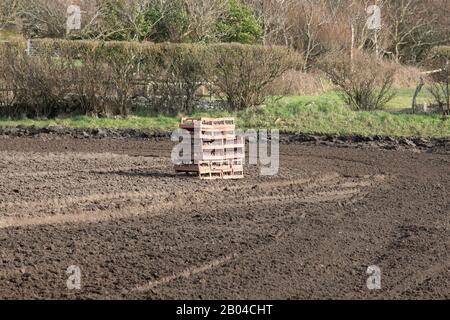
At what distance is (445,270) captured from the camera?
1166cm

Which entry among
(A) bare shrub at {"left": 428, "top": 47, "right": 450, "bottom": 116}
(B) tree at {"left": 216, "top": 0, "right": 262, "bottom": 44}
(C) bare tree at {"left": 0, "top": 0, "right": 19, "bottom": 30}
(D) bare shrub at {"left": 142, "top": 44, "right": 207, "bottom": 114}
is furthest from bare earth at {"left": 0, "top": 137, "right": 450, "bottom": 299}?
(C) bare tree at {"left": 0, "top": 0, "right": 19, "bottom": 30}

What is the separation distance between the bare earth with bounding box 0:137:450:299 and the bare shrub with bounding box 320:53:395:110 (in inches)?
302

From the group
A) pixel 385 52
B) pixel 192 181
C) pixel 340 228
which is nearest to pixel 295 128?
pixel 192 181

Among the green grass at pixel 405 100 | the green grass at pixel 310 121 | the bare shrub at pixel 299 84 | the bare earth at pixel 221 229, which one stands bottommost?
the bare earth at pixel 221 229

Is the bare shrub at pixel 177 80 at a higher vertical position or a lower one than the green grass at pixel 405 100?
higher

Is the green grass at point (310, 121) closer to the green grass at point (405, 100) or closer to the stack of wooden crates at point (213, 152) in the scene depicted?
the green grass at point (405, 100)

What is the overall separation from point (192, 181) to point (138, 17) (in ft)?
78.1

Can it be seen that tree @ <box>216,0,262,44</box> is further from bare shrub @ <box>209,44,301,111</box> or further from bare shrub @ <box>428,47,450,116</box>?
bare shrub @ <box>428,47,450,116</box>

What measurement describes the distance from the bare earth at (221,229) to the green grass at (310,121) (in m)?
4.89

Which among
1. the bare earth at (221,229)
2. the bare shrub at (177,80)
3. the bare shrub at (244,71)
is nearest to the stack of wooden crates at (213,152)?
the bare earth at (221,229)

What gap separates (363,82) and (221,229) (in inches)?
660

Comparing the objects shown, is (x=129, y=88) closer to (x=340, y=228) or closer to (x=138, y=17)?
(x=138, y=17)

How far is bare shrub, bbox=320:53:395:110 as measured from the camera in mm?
29531

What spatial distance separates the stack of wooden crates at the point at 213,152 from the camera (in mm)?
19000
